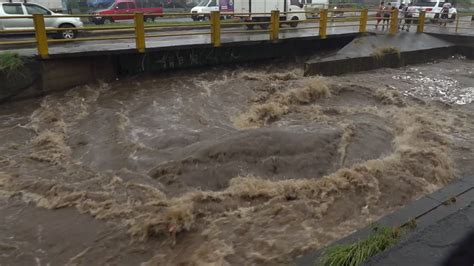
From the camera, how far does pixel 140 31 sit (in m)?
12.1

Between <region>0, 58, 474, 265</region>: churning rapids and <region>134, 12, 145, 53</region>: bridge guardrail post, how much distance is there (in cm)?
137

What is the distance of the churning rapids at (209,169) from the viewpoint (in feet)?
17.1

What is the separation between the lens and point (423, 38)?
732 inches

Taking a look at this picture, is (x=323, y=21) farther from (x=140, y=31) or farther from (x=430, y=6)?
(x=430, y=6)

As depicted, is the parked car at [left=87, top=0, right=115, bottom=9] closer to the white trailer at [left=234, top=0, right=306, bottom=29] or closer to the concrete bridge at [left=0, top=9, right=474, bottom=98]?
the white trailer at [left=234, top=0, right=306, bottom=29]

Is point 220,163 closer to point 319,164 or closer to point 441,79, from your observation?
point 319,164

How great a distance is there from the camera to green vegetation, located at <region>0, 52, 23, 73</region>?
10.1m

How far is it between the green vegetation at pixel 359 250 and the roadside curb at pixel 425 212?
7.0 inches

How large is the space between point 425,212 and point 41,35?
31.3 feet

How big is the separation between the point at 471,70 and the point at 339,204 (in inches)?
Answer: 521

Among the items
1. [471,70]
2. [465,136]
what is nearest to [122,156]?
[465,136]

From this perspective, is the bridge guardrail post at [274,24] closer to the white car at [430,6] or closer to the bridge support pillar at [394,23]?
the bridge support pillar at [394,23]

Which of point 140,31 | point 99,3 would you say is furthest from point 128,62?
point 99,3

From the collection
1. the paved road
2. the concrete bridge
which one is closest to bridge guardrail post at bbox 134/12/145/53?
the concrete bridge
